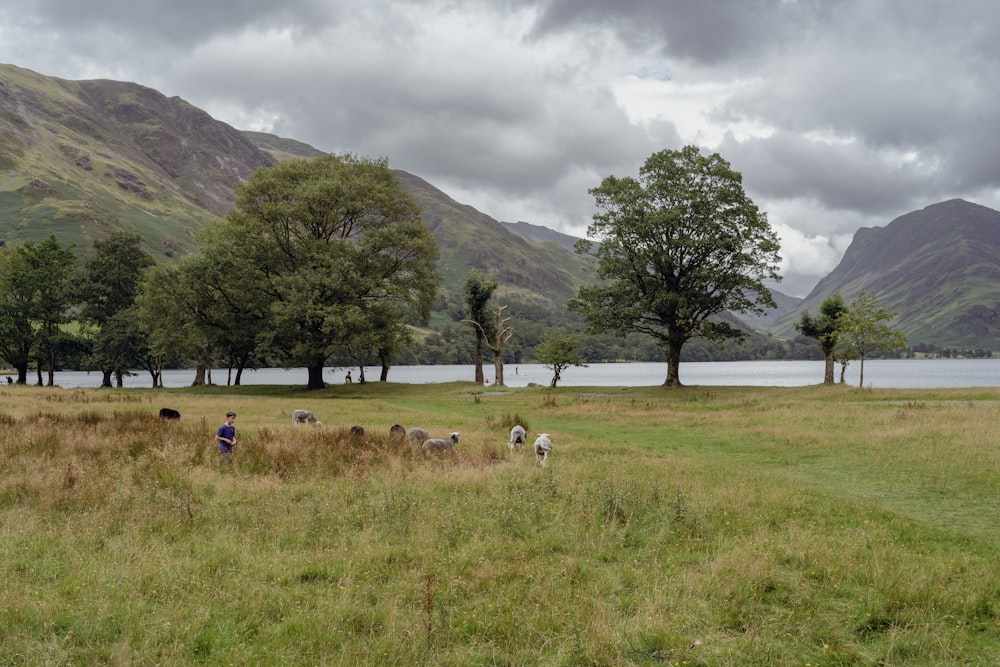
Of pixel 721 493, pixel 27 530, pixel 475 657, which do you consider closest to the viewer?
pixel 475 657

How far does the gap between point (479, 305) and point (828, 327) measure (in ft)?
122

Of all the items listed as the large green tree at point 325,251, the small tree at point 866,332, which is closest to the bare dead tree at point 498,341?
the large green tree at point 325,251

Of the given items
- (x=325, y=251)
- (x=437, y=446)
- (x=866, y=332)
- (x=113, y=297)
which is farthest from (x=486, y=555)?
(x=113, y=297)

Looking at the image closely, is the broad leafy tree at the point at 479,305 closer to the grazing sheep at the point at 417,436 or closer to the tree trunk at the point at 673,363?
the tree trunk at the point at 673,363

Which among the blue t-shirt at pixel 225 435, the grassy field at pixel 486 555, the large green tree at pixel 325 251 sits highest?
the large green tree at pixel 325 251

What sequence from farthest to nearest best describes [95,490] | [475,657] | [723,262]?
[723,262] < [95,490] < [475,657]

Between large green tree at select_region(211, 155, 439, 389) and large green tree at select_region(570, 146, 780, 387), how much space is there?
1787 centimetres

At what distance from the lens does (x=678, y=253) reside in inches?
1971

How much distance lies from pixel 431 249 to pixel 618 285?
18705mm

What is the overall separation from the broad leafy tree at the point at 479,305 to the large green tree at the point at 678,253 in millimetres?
14880

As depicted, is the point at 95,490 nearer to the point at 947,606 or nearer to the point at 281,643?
the point at 281,643

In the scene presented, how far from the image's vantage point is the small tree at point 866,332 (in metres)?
54.5

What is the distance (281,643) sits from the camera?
6.42 metres

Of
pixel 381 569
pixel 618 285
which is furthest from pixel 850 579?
pixel 618 285
